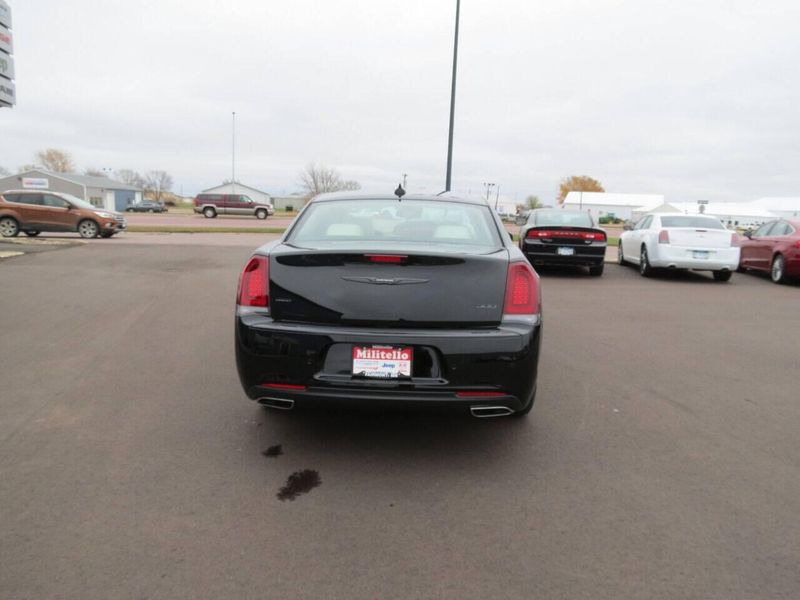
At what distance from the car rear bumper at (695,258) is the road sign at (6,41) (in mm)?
16113

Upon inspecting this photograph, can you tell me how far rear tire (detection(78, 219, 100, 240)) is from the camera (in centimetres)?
1970

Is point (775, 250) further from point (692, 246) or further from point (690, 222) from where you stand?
point (692, 246)

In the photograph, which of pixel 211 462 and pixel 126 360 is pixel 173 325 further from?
pixel 211 462

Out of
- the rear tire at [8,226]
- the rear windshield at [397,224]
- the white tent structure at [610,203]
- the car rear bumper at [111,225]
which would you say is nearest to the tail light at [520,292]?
the rear windshield at [397,224]

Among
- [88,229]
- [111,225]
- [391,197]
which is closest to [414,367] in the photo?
[391,197]

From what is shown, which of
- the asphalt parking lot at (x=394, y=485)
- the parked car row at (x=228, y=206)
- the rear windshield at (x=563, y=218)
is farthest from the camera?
the parked car row at (x=228, y=206)

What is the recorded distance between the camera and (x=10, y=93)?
1538 cm

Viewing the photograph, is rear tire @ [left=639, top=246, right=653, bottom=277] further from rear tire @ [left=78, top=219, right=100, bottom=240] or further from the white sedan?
rear tire @ [left=78, top=219, right=100, bottom=240]

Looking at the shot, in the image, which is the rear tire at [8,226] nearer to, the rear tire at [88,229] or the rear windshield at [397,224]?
the rear tire at [88,229]

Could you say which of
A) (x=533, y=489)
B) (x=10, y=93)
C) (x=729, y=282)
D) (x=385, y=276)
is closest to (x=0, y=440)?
(x=385, y=276)

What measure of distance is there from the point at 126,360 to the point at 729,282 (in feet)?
38.6

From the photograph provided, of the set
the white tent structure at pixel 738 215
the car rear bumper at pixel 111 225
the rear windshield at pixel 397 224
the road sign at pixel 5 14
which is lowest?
the car rear bumper at pixel 111 225

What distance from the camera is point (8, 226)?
19.2 meters

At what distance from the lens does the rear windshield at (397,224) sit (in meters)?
3.93
